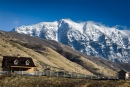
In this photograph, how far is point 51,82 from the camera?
9188 centimetres

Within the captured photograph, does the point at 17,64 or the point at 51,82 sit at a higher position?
the point at 17,64

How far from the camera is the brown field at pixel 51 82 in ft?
281

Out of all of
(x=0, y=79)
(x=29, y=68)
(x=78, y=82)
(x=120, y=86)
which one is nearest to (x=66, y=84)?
(x=78, y=82)

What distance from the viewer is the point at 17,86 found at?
90.7m

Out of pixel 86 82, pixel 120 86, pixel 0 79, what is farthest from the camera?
pixel 0 79

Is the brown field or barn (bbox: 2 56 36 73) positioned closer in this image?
the brown field

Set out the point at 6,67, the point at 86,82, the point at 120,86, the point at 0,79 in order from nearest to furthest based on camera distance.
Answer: the point at 120,86
the point at 86,82
the point at 0,79
the point at 6,67

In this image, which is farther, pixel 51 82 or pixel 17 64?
pixel 17 64

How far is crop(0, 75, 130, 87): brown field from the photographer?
85500 mm

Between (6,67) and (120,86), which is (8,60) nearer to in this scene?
(6,67)

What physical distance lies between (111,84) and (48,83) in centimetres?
1990

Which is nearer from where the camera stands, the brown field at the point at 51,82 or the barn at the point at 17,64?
the brown field at the point at 51,82

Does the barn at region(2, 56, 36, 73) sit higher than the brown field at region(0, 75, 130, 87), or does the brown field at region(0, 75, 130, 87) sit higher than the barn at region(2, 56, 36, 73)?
the barn at region(2, 56, 36, 73)

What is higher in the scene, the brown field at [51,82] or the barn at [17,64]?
the barn at [17,64]
